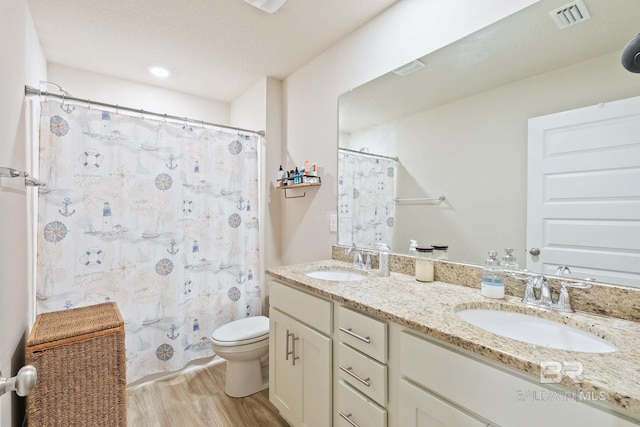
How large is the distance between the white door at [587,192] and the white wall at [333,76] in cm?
56

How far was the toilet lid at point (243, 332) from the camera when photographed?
1.93 meters

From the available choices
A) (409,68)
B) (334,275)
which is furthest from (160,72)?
(334,275)

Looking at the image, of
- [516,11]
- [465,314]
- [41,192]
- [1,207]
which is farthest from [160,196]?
[516,11]

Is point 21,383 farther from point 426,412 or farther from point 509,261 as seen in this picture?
point 509,261

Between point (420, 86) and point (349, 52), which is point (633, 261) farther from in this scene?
point (349, 52)

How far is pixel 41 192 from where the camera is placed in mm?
1697

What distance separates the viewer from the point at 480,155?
1.34m

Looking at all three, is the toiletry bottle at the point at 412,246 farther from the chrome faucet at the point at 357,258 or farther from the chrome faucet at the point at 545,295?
the chrome faucet at the point at 545,295

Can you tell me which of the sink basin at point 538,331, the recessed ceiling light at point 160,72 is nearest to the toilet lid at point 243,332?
the sink basin at point 538,331

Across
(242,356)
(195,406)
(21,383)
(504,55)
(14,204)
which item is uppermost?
(504,55)

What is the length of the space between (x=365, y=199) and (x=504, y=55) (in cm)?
102

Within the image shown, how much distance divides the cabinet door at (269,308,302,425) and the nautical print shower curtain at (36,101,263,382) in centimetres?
84

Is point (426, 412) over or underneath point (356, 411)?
over

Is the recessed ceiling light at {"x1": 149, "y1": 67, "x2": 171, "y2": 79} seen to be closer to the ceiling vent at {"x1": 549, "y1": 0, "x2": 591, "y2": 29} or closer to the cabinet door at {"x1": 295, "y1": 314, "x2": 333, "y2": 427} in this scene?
the cabinet door at {"x1": 295, "y1": 314, "x2": 333, "y2": 427}
